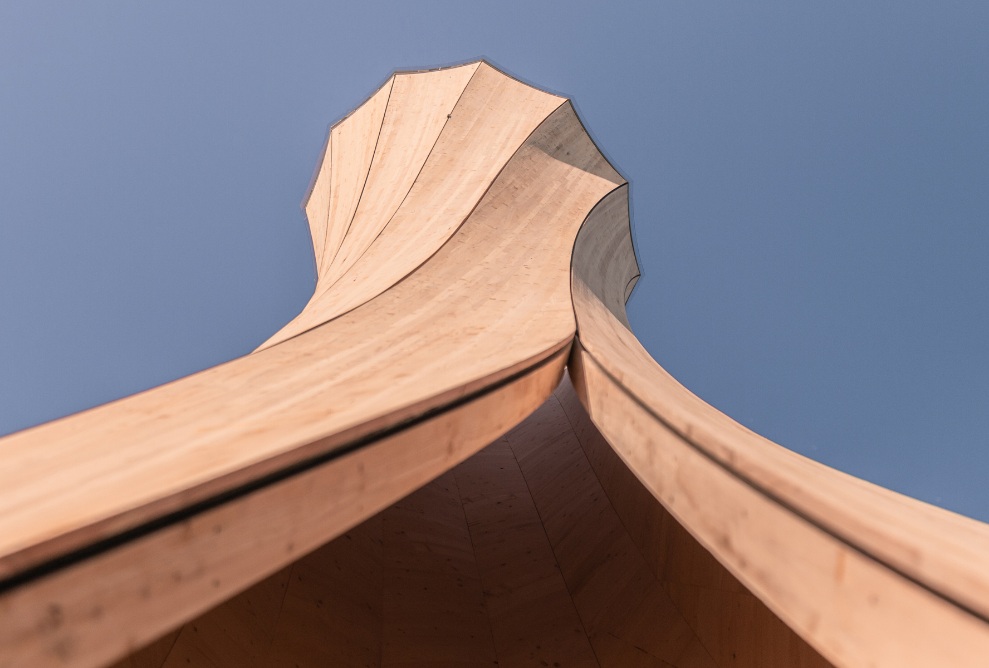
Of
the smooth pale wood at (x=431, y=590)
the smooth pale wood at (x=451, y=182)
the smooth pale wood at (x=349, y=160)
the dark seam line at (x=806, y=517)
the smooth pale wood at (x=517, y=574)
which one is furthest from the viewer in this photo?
the smooth pale wood at (x=349, y=160)

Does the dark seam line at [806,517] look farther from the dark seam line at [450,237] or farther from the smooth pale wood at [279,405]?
the dark seam line at [450,237]

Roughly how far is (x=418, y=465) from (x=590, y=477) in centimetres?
437

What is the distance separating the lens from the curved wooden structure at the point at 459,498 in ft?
4.03

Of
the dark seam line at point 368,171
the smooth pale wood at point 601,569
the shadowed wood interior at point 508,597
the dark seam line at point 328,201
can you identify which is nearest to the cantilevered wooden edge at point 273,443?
the dark seam line at point 368,171

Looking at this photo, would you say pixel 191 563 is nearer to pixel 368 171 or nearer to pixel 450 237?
pixel 450 237

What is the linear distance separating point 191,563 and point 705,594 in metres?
3.49

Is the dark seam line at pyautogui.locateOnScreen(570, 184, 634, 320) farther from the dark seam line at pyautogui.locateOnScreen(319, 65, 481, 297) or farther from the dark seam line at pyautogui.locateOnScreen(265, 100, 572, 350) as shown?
the dark seam line at pyautogui.locateOnScreen(319, 65, 481, 297)

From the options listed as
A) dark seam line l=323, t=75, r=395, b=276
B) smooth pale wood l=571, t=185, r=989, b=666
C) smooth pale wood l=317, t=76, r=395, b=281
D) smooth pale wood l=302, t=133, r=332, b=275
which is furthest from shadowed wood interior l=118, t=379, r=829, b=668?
smooth pale wood l=302, t=133, r=332, b=275

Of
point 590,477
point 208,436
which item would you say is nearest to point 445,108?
point 590,477

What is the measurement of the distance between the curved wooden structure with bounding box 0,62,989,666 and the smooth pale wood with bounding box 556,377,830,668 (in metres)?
0.02

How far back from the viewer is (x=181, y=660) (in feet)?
10.3

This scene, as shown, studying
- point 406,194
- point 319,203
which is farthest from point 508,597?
A: point 319,203

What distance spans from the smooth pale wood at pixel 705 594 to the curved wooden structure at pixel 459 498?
0.02 metres

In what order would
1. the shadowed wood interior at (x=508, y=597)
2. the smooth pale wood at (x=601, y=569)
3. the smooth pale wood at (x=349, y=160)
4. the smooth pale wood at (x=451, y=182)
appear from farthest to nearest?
the smooth pale wood at (x=349, y=160)
the smooth pale wood at (x=451, y=182)
the smooth pale wood at (x=601, y=569)
the shadowed wood interior at (x=508, y=597)
